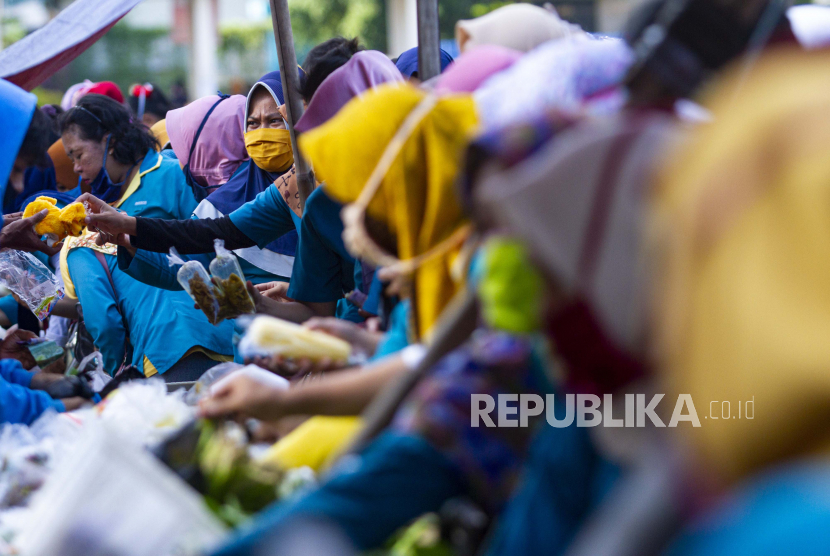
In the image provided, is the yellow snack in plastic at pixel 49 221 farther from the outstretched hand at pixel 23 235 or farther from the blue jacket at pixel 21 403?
the blue jacket at pixel 21 403

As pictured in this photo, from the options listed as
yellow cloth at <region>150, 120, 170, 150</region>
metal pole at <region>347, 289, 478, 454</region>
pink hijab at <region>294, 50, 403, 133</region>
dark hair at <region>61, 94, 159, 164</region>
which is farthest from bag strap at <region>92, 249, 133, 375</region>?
metal pole at <region>347, 289, 478, 454</region>

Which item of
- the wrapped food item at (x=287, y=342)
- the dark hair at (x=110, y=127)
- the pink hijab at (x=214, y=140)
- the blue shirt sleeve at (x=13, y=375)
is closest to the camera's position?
the wrapped food item at (x=287, y=342)

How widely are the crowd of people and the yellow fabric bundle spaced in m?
1.25

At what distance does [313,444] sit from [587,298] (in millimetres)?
867

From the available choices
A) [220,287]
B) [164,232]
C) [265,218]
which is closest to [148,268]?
[164,232]

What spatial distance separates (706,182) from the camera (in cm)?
69

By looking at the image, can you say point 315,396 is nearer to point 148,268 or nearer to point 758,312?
point 758,312

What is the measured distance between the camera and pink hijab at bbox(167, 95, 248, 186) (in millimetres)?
4051

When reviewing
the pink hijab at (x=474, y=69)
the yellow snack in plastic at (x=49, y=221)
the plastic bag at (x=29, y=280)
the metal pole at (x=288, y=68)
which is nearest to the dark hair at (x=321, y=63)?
the metal pole at (x=288, y=68)

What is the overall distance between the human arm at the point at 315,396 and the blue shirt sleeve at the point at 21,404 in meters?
0.90

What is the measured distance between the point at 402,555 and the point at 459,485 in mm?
153

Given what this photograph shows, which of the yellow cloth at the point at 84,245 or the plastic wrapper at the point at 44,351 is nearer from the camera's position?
the plastic wrapper at the point at 44,351

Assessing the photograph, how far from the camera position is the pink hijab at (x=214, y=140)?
4051 millimetres

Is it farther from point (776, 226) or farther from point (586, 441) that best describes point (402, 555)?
point (776, 226)
